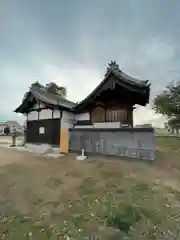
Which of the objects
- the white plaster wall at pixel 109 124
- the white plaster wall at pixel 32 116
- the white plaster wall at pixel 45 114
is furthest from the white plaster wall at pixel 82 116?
the white plaster wall at pixel 32 116

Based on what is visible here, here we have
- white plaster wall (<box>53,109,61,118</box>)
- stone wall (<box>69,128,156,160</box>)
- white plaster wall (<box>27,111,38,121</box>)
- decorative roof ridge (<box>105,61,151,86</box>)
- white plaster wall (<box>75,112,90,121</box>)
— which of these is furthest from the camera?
white plaster wall (<box>27,111,38,121</box>)

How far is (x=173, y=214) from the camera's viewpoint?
5922mm

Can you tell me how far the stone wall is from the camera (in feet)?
36.4

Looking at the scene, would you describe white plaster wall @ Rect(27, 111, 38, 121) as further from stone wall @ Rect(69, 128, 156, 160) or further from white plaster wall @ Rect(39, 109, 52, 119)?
stone wall @ Rect(69, 128, 156, 160)

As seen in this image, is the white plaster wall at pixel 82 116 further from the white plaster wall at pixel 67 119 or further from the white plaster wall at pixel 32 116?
the white plaster wall at pixel 32 116

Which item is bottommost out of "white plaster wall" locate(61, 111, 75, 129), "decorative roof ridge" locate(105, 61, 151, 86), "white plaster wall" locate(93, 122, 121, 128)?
"white plaster wall" locate(93, 122, 121, 128)

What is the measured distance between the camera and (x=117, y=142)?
12.1 m

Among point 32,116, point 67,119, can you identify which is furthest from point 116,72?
point 32,116

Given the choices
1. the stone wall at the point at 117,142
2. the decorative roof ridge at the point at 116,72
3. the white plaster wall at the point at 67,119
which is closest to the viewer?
the stone wall at the point at 117,142

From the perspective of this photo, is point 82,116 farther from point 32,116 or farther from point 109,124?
point 32,116

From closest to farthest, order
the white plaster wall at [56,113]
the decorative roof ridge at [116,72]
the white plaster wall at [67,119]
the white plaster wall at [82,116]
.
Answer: the decorative roof ridge at [116,72] → the white plaster wall at [67,119] → the white plaster wall at [56,113] → the white plaster wall at [82,116]

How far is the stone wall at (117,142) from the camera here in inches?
437

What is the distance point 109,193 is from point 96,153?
17.9ft

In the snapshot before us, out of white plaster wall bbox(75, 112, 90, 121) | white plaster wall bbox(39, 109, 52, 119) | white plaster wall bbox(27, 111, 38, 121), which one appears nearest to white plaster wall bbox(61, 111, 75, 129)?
white plaster wall bbox(75, 112, 90, 121)
